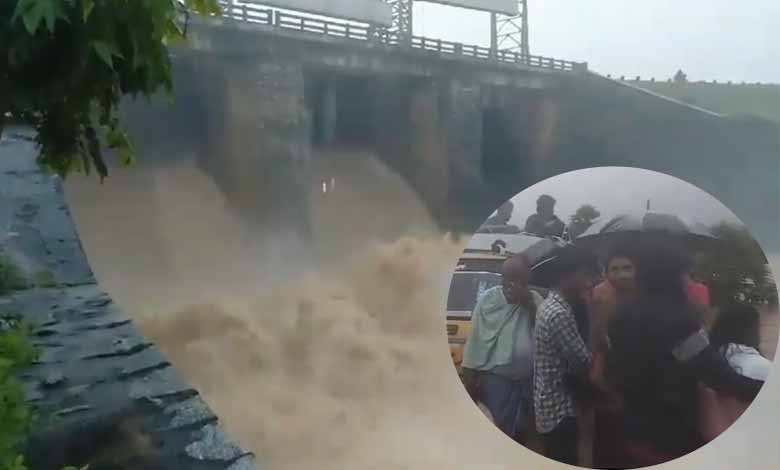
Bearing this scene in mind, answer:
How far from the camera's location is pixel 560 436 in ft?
13.9

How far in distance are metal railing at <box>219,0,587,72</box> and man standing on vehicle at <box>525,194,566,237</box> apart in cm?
86

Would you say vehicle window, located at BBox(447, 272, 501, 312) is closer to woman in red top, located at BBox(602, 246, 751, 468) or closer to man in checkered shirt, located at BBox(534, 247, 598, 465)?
man in checkered shirt, located at BBox(534, 247, 598, 465)

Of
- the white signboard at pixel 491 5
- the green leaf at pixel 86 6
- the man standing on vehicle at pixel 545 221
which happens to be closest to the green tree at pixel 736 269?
the man standing on vehicle at pixel 545 221

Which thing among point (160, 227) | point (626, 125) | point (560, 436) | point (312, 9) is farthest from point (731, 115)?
point (160, 227)

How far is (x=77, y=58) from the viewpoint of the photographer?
2.00 m

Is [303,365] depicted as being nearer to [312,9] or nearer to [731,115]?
[312,9]

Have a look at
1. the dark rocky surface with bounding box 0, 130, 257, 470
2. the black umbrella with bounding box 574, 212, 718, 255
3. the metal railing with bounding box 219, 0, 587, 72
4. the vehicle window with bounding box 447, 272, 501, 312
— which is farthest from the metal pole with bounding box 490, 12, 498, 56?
the dark rocky surface with bounding box 0, 130, 257, 470

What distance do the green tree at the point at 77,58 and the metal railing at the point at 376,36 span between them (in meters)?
Result: 2.23

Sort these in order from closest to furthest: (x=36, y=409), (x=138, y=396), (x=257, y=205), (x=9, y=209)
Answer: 1. (x=36, y=409)
2. (x=138, y=396)
3. (x=9, y=209)
4. (x=257, y=205)

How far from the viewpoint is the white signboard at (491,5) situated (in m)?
4.65

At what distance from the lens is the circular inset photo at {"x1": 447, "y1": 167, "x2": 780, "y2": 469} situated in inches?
165

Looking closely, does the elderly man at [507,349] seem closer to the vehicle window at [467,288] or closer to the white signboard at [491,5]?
the vehicle window at [467,288]

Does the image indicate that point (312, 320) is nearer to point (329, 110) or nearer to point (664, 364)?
point (329, 110)

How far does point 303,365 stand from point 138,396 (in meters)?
0.91
